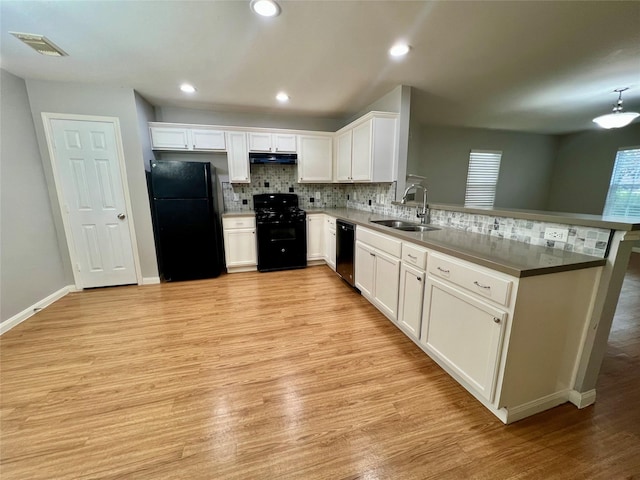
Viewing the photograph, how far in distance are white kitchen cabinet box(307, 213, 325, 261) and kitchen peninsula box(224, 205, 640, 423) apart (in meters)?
2.36

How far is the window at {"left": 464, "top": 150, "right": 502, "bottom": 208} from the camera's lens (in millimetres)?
5547

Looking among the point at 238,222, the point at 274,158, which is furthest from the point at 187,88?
the point at 238,222

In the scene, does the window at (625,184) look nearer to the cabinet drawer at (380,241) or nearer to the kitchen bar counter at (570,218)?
the kitchen bar counter at (570,218)

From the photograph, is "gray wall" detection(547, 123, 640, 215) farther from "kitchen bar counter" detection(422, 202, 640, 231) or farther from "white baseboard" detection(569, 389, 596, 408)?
"white baseboard" detection(569, 389, 596, 408)

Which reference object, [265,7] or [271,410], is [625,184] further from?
[271,410]

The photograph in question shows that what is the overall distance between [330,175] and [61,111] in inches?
138

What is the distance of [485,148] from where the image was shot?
218 inches

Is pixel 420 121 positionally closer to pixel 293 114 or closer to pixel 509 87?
pixel 509 87

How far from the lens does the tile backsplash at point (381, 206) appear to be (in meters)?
1.42

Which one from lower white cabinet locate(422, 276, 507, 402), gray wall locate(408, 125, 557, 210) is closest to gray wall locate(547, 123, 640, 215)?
gray wall locate(408, 125, 557, 210)

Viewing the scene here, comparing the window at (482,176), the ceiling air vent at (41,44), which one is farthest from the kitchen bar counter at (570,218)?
the window at (482,176)

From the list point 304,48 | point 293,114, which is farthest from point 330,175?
point 304,48

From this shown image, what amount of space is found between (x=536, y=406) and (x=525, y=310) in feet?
2.29

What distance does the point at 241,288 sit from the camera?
10.8 ft
